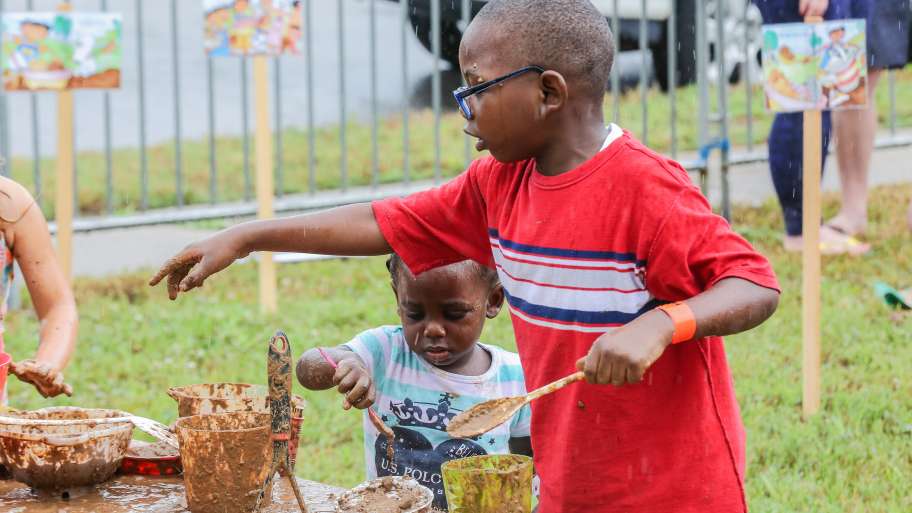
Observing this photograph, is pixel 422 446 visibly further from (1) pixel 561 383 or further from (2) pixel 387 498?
(1) pixel 561 383

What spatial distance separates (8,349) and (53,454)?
3441mm

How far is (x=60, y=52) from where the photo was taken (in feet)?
19.0

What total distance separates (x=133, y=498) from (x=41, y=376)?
0.50 m

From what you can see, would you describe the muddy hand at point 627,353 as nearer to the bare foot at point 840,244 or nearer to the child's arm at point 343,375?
the child's arm at point 343,375

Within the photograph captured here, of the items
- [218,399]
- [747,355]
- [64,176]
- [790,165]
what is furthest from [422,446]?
[790,165]

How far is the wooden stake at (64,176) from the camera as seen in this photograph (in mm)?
5723

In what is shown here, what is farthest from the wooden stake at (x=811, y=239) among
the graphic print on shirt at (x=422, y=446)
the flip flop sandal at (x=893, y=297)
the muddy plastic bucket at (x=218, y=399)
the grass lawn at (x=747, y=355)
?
the muddy plastic bucket at (x=218, y=399)

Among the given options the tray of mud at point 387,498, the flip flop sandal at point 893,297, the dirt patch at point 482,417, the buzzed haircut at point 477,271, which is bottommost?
the flip flop sandal at point 893,297

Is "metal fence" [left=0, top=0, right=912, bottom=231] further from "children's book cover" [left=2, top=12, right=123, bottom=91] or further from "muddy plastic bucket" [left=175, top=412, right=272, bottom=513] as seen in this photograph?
"muddy plastic bucket" [left=175, top=412, right=272, bottom=513]

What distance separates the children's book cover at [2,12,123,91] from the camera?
5.76 m

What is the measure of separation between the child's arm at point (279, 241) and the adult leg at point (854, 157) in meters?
4.50

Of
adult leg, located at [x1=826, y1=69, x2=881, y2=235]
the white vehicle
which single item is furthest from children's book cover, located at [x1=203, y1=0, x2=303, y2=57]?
adult leg, located at [x1=826, y1=69, x2=881, y2=235]

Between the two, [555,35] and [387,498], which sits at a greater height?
[555,35]

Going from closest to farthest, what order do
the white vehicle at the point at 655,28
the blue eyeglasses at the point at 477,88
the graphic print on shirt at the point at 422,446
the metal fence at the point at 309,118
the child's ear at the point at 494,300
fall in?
the blue eyeglasses at the point at 477,88 → the graphic print on shirt at the point at 422,446 → the child's ear at the point at 494,300 → the metal fence at the point at 309,118 → the white vehicle at the point at 655,28
